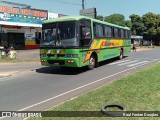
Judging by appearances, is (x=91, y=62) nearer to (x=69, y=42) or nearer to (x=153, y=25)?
(x=69, y=42)

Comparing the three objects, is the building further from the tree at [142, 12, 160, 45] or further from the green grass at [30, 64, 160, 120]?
the tree at [142, 12, 160, 45]

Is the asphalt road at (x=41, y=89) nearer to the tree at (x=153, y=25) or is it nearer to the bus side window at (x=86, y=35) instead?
the bus side window at (x=86, y=35)

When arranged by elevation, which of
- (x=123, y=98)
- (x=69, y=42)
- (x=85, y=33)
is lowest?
(x=123, y=98)

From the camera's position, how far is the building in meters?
33.8

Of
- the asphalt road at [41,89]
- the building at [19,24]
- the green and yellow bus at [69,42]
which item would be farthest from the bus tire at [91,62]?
the building at [19,24]

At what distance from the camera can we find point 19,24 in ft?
115

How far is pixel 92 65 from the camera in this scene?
55.2 ft

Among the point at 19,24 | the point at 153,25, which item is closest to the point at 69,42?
the point at 19,24

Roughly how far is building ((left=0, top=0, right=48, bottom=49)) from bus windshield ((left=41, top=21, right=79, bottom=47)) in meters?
17.3

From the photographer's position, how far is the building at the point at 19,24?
33812mm

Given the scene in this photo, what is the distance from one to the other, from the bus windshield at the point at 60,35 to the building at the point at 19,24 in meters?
17.3

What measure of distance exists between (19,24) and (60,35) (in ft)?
70.5

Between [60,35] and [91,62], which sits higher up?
[60,35]

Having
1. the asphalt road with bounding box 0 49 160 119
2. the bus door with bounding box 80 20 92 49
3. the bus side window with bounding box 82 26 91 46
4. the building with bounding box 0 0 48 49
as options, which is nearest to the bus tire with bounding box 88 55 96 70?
the bus door with bounding box 80 20 92 49
